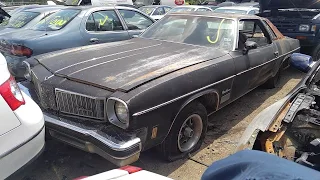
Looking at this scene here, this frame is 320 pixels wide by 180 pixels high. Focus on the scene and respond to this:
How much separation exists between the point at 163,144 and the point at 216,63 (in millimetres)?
1163

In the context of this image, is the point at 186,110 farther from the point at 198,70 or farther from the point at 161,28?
the point at 161,28

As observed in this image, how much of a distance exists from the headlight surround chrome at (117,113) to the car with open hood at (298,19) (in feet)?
19.5

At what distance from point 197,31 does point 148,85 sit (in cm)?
186

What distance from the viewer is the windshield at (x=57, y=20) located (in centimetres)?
585

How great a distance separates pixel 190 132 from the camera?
3398mm

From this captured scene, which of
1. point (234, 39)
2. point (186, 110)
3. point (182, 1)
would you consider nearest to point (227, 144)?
point (186, 110)

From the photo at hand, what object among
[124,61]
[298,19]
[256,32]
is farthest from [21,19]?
[298,19]

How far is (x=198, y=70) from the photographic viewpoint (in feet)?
10.8

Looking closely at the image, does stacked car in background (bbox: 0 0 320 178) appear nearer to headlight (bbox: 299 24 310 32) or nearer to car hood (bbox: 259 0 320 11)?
headlight (bbox: 299 24 310 32)

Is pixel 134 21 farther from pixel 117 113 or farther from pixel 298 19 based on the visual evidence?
pixel 117 113

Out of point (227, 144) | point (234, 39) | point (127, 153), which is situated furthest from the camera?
point (234, 39)

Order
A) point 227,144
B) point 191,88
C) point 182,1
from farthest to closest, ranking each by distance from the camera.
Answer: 1. point 182,1
2. point 227,144
3. point 191,88

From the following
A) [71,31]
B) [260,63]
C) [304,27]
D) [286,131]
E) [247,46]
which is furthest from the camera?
[304,27]

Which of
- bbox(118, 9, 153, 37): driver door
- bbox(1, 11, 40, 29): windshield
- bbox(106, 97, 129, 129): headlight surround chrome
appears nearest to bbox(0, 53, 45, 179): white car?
bbox(106, 97, 129, 129): headlight surround chrome
